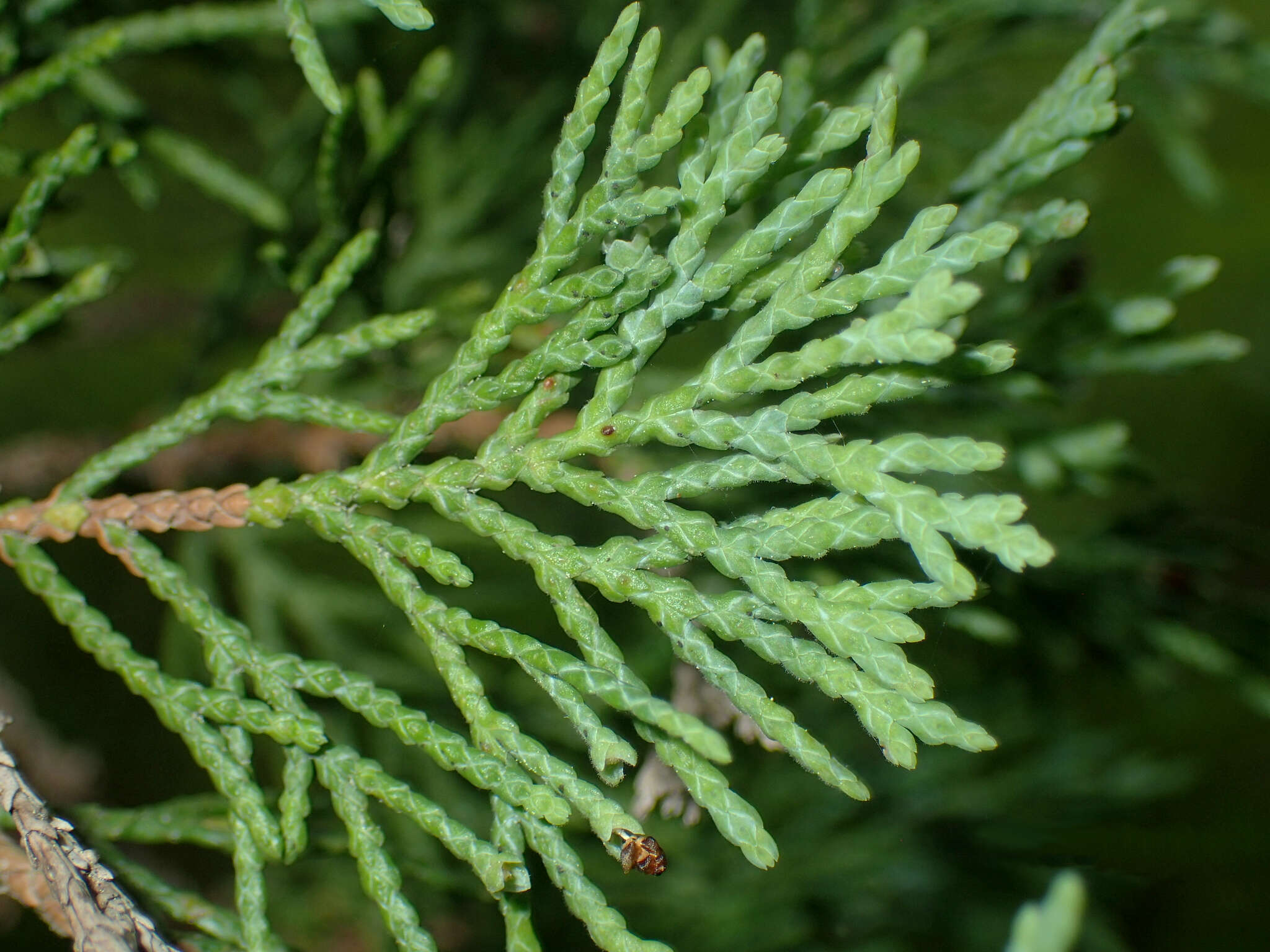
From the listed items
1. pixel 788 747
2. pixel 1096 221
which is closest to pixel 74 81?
pixel 788 747

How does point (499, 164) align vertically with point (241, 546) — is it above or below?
above

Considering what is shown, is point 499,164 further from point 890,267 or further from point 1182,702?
point 1182,702

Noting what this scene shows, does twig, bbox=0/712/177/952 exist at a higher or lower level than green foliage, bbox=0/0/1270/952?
lower

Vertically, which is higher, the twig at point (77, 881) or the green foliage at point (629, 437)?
the green foliage at point (629, 437)

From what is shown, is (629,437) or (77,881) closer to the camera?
(77,881)

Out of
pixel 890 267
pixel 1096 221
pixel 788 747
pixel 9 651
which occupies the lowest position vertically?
pixel 9 651

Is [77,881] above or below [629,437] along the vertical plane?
below

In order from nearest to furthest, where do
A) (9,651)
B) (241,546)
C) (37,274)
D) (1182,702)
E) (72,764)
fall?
(37,274)
(241,546)
(72,764)
(9,651)
(1182,702)

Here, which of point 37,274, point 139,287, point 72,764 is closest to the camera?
point 37,274
